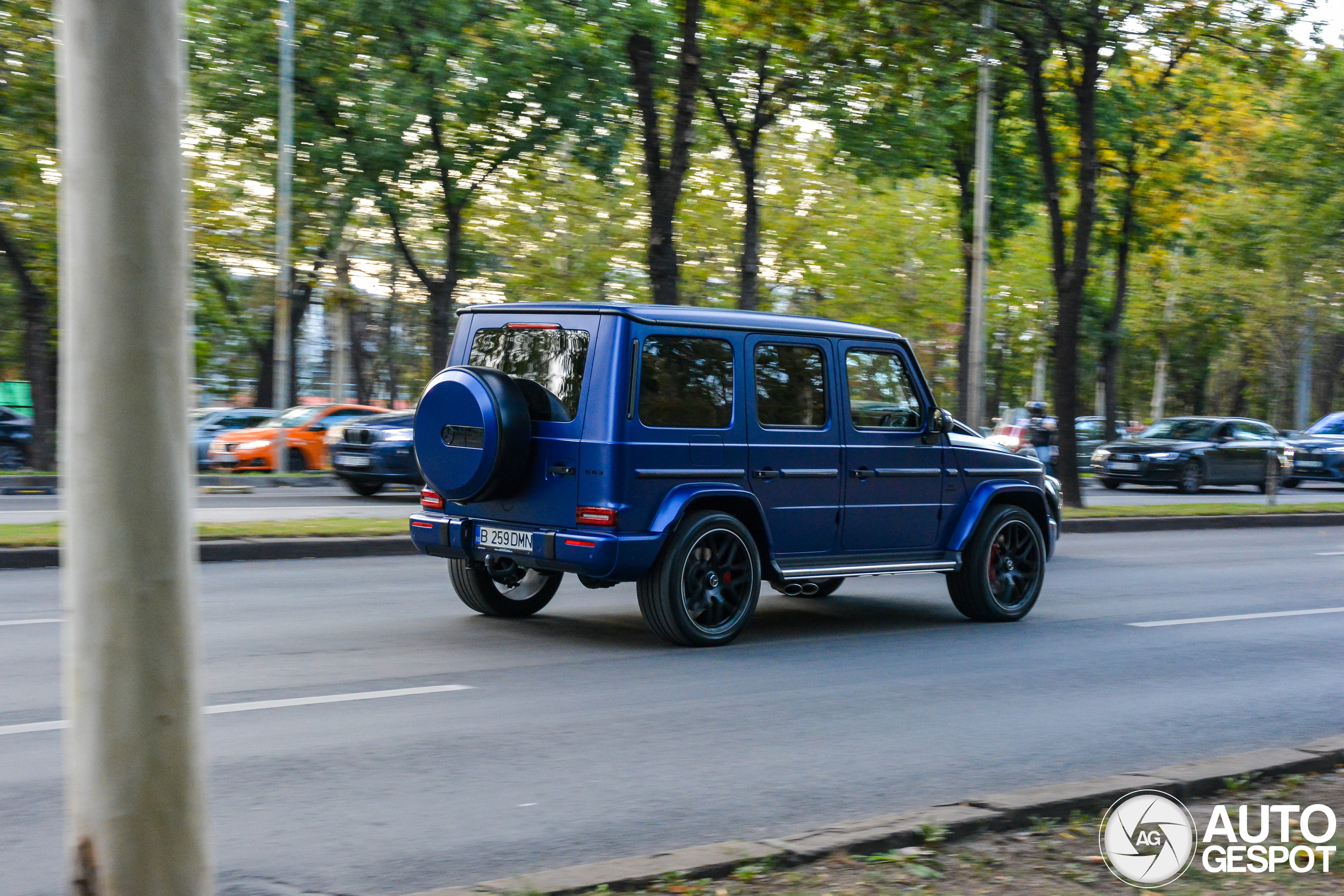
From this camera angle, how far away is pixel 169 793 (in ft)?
9.86

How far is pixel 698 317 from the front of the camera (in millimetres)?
8570

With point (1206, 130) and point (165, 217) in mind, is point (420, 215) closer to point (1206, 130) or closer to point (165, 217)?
point (1206, 130)

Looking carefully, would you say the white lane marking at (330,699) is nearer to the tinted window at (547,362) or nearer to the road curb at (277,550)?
the tinted window at (547,362)

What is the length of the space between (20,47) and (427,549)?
61.6 ft

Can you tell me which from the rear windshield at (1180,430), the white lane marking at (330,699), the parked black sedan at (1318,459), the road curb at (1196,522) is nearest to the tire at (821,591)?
the white lane marking at (330,699)

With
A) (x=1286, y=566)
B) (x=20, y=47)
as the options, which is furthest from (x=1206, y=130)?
(x=20, y=47)

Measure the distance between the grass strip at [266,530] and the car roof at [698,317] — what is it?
476cm

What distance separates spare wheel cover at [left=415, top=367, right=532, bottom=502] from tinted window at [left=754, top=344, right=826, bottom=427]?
1.57m

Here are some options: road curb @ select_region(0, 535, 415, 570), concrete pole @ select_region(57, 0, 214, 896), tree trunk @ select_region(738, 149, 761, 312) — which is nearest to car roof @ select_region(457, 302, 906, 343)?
road curb @ select_region(0, 535, 415, 570)

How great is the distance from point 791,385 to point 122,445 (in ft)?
21.3

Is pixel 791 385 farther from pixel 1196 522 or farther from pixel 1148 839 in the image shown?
Result: pixel 1196 522

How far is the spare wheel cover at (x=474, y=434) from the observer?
324 inches

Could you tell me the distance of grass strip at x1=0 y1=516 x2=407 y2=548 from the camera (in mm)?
12031

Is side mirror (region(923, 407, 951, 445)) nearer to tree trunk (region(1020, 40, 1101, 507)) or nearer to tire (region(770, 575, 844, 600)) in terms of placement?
tire (region(770, 575, 844, 600))
